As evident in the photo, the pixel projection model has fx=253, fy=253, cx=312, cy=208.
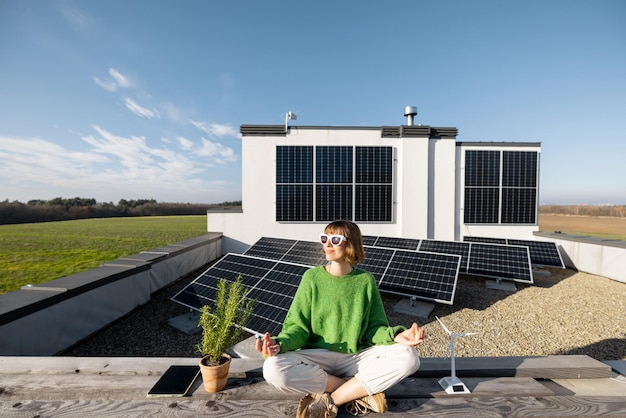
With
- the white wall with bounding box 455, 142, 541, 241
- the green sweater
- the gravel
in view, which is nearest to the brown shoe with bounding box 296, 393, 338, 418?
the green sweater

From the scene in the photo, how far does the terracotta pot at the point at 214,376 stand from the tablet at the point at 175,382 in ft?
0.60

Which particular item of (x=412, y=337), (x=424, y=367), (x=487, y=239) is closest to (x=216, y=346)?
(x=412, y=337)

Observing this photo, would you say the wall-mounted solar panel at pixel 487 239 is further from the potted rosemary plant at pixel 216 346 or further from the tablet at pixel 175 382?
the tablet at pixel 175 382

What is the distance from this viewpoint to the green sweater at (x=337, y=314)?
2.12 metres

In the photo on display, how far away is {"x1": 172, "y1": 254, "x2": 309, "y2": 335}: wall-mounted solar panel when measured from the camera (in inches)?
163

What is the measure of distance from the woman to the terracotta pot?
407 mm

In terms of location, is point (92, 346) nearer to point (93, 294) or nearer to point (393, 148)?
point (93, 294)

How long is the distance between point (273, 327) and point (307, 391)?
7.34 feet

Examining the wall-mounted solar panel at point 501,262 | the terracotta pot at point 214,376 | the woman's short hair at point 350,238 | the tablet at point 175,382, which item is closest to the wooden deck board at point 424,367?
the tablet at point 175,382

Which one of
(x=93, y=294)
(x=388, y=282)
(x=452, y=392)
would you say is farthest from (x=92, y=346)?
(x=388, y=282)

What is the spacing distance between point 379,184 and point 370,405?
9.83 meters

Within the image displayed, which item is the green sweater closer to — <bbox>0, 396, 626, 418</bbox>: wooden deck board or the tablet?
<bbox>0, 396, 626, 418</bbox>: wooden deck board

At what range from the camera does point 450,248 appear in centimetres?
846

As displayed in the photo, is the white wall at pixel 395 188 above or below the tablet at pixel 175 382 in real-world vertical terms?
above
